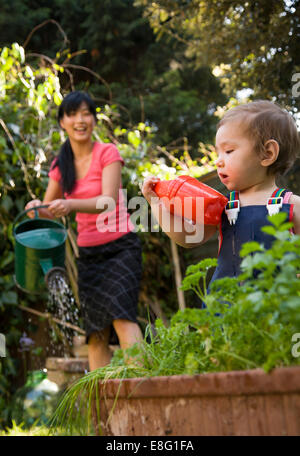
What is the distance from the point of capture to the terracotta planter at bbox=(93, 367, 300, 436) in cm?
61

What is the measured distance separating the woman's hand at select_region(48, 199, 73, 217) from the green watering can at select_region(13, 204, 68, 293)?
187 mm

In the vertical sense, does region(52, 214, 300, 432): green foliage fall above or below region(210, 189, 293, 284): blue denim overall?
below

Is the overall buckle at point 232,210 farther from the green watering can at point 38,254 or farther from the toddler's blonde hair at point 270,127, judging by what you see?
the green watering can at point 38,254

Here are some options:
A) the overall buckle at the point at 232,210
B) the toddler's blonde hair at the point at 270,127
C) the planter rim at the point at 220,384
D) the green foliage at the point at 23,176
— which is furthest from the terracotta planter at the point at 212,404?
the green foliage at the point at 23,176

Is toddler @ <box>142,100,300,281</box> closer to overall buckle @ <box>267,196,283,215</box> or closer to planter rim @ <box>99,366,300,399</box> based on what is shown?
overall buckle @ <box>267,196,283,215</box>

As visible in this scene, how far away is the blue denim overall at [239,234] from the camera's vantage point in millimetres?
1302

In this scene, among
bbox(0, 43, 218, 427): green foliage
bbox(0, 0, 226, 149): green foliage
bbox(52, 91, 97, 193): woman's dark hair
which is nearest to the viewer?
bbox(52, 91, 97, 193): woman's dark hair

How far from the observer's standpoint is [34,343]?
3506 millimetres

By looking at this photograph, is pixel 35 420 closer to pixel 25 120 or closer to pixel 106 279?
pixel 106 279

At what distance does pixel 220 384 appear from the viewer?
657 millimetres

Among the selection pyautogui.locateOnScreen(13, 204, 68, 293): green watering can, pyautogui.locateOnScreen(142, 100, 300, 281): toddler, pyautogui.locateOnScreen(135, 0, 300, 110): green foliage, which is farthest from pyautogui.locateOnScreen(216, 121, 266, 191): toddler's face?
pyautogui.locateOnScreen(13, 204, 68, 293): green watering can

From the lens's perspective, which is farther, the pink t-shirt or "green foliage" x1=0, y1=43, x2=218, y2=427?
"green foliage" x1=0, y1=43, x2=218, y2=427

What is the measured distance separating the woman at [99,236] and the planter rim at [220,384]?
1.49m
